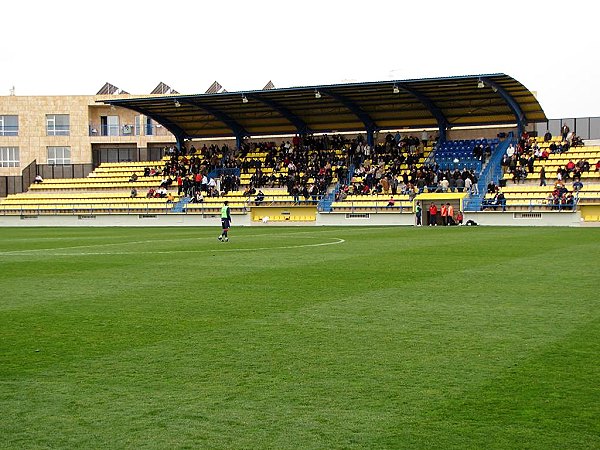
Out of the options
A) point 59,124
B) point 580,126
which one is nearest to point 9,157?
point 59,124

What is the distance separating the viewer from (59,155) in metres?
82.8

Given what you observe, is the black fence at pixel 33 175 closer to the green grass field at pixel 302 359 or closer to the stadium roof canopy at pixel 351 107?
the stadium roof canopy at pixel 351 107

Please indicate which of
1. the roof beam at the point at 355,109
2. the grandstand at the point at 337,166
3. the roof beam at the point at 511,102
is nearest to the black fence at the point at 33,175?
the grandstand at the point at 337,166

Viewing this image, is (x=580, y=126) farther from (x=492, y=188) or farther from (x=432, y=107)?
(x=492, y=188)

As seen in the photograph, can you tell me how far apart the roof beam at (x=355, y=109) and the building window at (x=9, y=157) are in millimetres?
37351

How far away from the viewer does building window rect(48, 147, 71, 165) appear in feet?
271

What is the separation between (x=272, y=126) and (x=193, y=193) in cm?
985

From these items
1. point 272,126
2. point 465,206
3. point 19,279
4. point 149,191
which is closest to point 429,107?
point 465,206

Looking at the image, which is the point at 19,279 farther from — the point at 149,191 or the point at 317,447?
the point at 149,191

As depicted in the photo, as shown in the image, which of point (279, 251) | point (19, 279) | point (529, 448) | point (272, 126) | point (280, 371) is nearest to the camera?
point (529, 448)

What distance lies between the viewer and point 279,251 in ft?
86.7

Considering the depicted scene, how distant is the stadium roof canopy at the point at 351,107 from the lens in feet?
183

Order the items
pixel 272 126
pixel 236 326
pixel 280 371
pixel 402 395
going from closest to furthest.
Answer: pixel 402 395, pixel 280 371, pixel 236 326, pixel 272 126

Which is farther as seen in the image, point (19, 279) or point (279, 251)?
point (279, 251)
